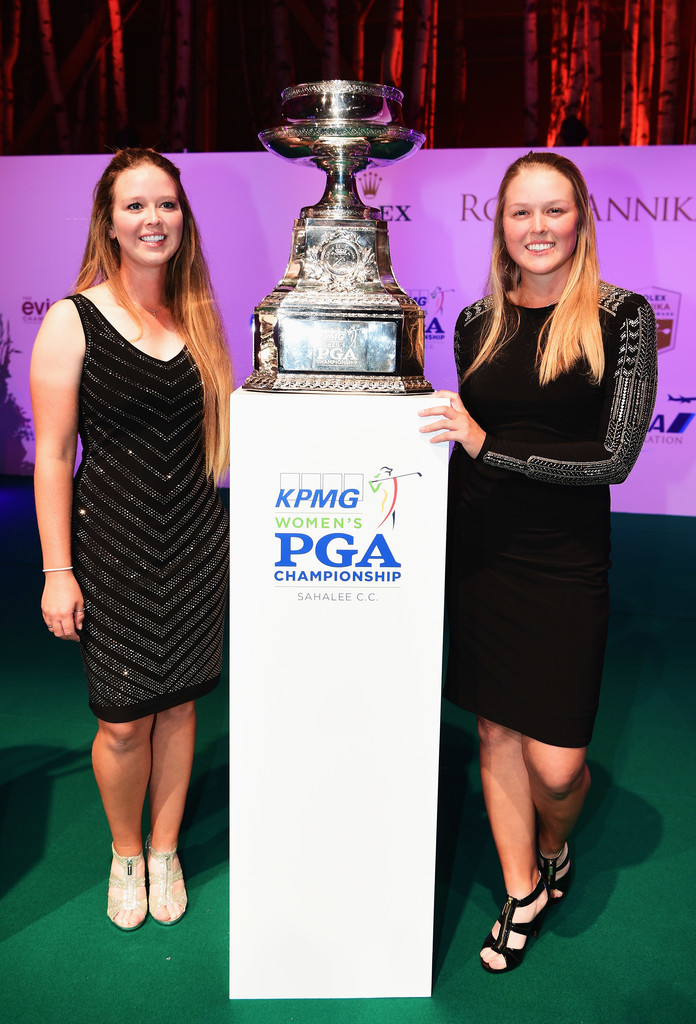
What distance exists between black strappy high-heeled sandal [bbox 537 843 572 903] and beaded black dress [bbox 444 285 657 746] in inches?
17.8

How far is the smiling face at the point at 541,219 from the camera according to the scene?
175cm

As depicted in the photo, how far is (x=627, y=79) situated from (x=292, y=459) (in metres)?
7.93

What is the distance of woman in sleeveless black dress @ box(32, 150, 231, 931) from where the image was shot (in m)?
1.83

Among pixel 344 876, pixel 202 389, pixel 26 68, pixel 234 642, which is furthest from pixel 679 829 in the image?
pixel 26 68

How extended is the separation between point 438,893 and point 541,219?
1570mm

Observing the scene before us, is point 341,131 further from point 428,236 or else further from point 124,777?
point 428,236

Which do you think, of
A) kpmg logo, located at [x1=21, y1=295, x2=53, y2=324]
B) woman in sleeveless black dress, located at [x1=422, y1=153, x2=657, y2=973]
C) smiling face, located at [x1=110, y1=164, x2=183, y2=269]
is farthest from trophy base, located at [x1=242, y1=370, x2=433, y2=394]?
kpmg logo, located at [x1=21, y1=295, x2=53, y2=324]

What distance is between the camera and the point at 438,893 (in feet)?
7.34

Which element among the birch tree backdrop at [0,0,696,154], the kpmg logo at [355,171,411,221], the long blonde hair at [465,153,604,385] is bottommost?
the long blonde hair at [465,153,604,385]

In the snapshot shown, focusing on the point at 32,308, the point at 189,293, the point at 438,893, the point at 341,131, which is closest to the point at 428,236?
the point at 32,308

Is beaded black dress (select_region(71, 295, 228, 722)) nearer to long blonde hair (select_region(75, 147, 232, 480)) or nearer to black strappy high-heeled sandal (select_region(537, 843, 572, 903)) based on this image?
long blonde hair (select_region(75, 147, 232, 480))

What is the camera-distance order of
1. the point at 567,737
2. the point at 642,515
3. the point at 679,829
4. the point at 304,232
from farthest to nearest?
the point at 642,515, the point at 679,829, the point at 567,737, the point at 304,232

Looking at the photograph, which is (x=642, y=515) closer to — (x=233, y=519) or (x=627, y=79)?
(x=627, y=79)

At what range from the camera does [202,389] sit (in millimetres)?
1930
